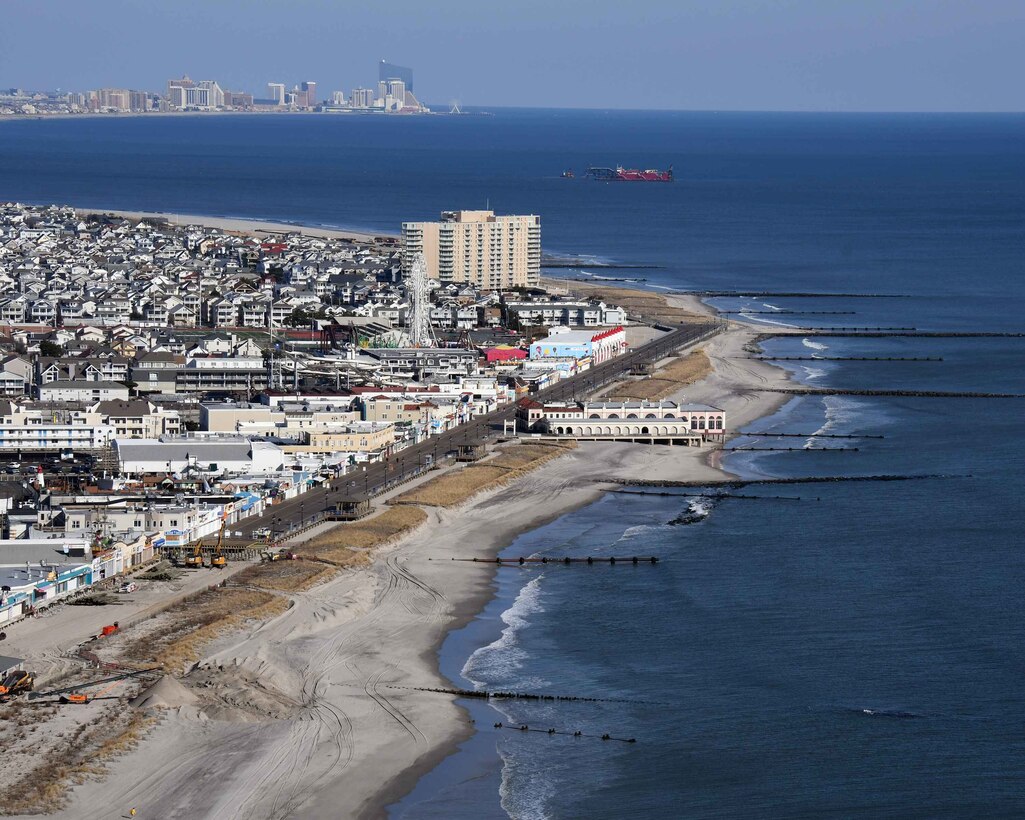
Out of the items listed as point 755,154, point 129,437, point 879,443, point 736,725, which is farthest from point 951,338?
point 755,154

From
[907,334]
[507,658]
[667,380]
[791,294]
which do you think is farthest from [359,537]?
[791,294]

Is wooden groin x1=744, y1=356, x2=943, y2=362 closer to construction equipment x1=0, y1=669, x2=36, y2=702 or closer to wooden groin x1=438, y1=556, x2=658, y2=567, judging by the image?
wooden groin x1=438, y1=556, x2=658, y2=567

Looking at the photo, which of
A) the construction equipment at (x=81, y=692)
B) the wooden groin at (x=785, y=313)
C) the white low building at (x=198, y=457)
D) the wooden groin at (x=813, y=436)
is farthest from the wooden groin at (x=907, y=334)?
the construction equipment at (x=81, y=692)

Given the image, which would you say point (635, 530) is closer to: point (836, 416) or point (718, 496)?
point (718, 496)

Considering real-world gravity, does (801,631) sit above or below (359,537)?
below

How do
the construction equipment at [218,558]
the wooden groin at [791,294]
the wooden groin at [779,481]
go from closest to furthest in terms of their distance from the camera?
the construction equipment at [218,558]
the wooden groin at [779,481]
the wooden groin at [791,294]

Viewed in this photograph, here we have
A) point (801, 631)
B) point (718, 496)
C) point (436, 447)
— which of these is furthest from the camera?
point (436, 447)

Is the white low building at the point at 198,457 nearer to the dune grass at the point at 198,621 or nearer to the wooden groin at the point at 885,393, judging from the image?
the dune grass at the point at 198,621
